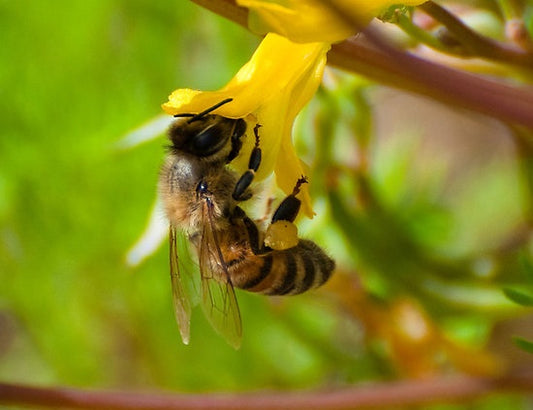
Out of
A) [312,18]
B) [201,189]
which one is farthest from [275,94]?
[201,189]

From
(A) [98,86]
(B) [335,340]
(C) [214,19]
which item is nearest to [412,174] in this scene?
(B) [335,340]

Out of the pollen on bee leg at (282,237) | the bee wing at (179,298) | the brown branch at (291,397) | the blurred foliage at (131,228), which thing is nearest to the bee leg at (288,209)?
the pollen on bee leg at (282,237)

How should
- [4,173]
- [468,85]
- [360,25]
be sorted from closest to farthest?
[360,25]
[468,85]
[4,173]

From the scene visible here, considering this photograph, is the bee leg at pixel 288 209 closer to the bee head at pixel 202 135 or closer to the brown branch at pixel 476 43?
the bee head at pixel 202 135

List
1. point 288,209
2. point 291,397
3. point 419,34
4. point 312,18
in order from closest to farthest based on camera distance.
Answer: point 312,18
point 419,34
point 288,209
point 291,397

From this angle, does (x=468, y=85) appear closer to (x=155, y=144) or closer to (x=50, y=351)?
Answer: (x=155, y=144)

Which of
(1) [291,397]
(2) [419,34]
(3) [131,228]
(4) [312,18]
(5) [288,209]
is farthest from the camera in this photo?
(3) [131,228]

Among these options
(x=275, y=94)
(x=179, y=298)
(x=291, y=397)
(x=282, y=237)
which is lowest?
(x=291, y=397)

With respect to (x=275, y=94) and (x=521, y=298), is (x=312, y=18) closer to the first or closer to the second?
(x=275, y=94)

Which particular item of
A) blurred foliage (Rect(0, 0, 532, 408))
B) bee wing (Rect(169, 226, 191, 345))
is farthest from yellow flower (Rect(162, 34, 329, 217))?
blurred foliage (Rect(0, 0, 532, 408))
